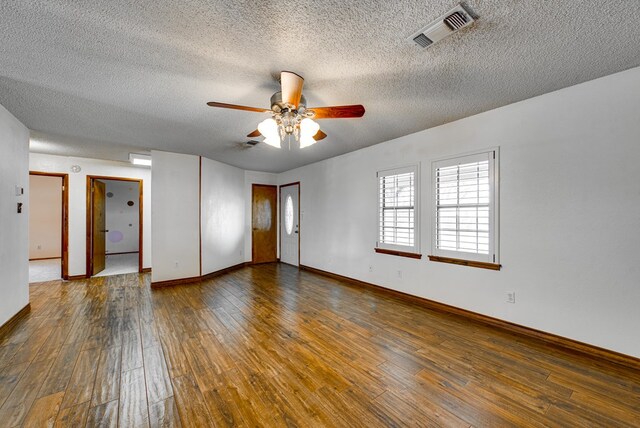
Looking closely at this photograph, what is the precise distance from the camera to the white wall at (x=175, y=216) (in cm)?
Answer: 464

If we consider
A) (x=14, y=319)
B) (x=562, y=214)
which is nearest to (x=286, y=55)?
(x=562, y=214)

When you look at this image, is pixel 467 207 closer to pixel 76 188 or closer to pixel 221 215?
pixel 221 215

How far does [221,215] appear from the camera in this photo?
225 inches

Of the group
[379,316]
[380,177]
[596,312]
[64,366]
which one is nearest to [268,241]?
[380,177]

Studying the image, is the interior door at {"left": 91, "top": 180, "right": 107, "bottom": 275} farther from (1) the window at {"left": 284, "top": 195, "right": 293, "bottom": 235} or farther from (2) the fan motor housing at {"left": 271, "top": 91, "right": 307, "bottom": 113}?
(2) the fan motor housing at {"left": 271, "top": 91, "right": 307, "bottom": 113}

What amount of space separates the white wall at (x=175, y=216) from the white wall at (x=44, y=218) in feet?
17.1

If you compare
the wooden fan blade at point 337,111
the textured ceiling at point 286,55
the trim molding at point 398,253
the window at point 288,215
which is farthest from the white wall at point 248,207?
the wooden fan blade at point 337,111

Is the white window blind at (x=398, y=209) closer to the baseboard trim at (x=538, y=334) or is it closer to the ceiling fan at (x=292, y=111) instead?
the baseboard trim at (x=538, y=334)

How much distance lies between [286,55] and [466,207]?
2.68m

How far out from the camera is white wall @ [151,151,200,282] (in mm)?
4641

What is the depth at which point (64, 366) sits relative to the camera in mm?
2150

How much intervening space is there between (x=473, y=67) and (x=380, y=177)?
2284mm

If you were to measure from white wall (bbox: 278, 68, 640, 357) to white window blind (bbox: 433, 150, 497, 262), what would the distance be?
119 mm

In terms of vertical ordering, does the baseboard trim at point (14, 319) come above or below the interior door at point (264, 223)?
below
